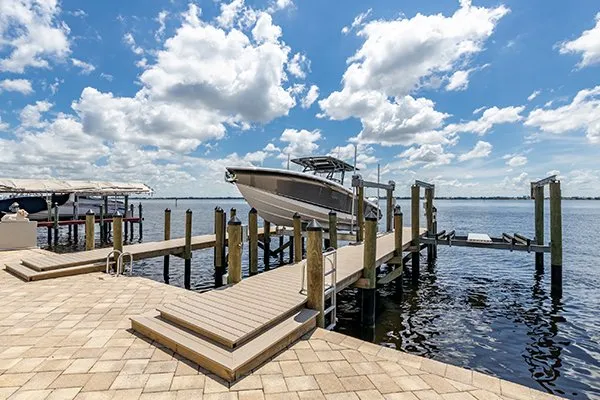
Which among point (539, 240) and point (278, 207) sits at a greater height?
point (278, 207)

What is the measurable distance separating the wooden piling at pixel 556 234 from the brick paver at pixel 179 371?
370 inches

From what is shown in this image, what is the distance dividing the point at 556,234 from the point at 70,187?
103 feet

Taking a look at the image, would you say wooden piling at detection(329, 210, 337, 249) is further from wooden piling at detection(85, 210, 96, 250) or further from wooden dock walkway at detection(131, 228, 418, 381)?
wooden piling at detection(85, 210, 96, 250)

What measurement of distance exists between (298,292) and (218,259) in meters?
6.33

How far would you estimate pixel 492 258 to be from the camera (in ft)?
66.9

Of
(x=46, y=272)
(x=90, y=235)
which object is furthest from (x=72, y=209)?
(x=46, y=272)

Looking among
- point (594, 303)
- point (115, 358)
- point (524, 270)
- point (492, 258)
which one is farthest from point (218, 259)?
point (492, 258)

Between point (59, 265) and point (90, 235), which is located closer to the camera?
point (59, 265)

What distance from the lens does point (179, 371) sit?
3.95m

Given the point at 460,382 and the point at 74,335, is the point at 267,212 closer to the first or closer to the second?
the point at 74,335

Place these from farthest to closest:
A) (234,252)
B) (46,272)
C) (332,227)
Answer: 1. (332,227)
2. (46,272)
3. (234,252)

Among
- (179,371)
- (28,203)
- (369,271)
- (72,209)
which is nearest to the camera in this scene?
(179,371)

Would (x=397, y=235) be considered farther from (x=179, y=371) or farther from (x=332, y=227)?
(x=179, y=371)

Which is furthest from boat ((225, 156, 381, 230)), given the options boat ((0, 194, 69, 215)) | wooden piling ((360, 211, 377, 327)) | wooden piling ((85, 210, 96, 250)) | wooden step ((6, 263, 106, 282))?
boat ((0, 194, 69, 215))
